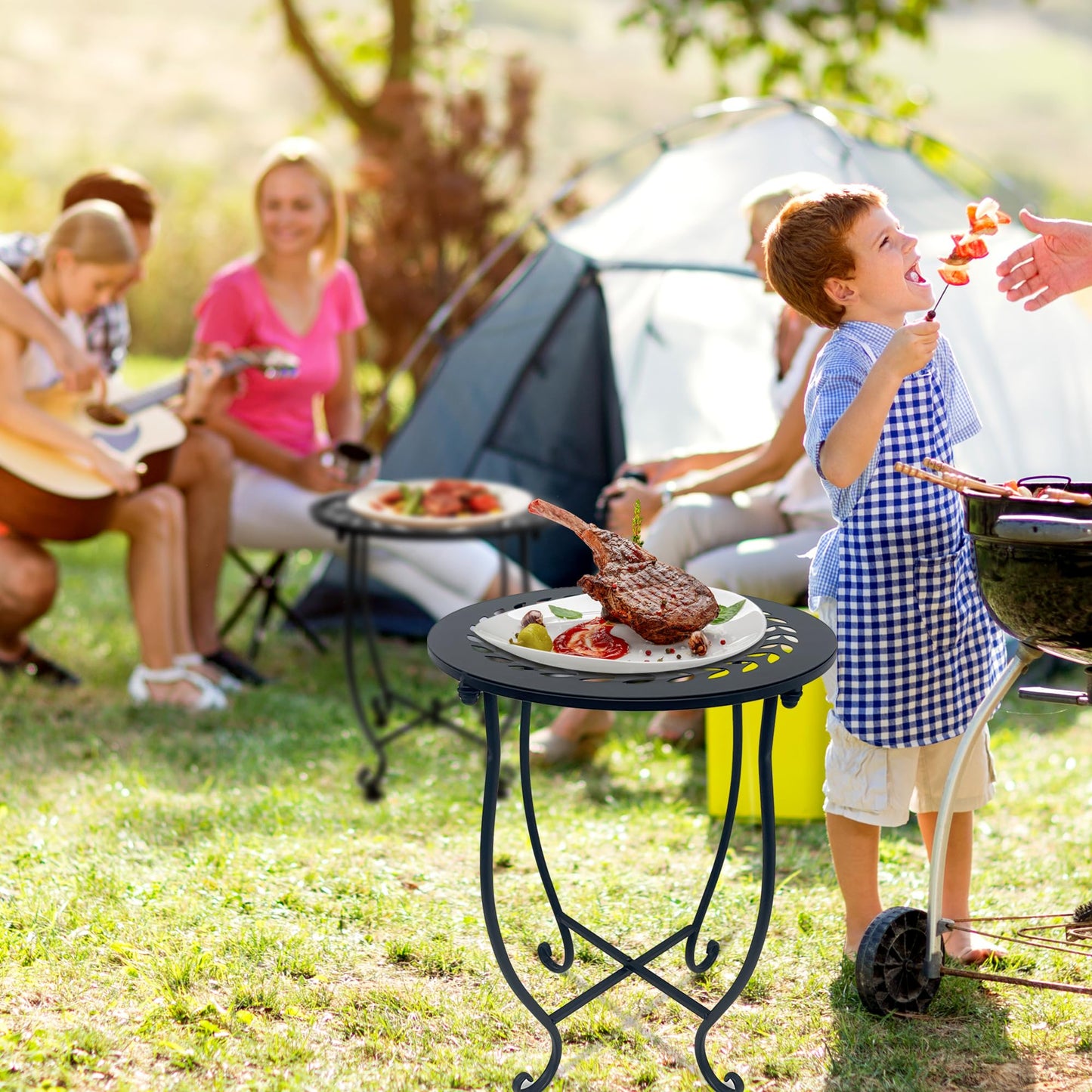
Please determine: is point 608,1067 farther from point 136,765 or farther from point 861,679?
point 136,765

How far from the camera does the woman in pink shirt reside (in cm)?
468

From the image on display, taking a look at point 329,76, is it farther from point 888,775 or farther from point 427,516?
point 888,775

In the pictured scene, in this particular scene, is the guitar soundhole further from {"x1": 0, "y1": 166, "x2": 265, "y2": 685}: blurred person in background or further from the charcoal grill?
the charcoal grill

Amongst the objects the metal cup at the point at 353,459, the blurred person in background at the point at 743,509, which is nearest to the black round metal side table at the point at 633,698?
the blurred person in background at the point at 743,509

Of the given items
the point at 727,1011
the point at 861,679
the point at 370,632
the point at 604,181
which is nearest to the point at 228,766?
the point at 370,632

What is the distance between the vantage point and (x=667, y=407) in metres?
5.24

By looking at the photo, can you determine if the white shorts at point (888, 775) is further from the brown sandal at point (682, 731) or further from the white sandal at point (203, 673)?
the white sandal at point (203, 673)

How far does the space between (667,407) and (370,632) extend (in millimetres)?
1711

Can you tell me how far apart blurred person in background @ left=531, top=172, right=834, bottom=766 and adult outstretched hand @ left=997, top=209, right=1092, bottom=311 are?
34.2 inches

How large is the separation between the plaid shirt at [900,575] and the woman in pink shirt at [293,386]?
2.15m

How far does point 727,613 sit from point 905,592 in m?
0.35

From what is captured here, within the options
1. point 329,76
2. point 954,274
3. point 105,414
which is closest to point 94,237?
point 105,414

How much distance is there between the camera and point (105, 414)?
452cm

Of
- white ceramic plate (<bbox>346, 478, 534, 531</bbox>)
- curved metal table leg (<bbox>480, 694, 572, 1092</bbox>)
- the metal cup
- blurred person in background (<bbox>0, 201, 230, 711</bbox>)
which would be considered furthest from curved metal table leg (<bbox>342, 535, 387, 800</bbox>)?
curved metal table leg (<bbox>480, 694, 572, 1092</bbox>)
